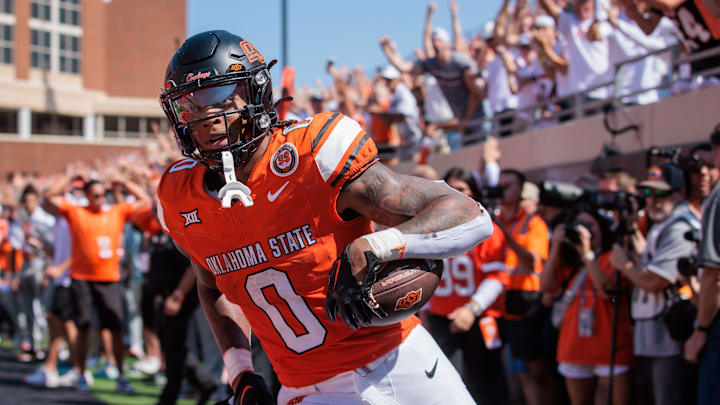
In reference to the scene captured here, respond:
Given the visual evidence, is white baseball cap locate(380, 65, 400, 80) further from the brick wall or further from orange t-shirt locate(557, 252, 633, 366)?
the brick wall

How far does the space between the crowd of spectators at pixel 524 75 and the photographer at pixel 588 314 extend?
1.39 meters

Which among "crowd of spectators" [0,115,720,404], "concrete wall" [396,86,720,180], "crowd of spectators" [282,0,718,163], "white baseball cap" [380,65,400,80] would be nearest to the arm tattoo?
"crowd of spectators" [0,115,720,404]

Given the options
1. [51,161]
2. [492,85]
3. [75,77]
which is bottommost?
[51,161]

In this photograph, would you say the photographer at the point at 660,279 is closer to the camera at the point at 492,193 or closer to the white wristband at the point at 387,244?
the camera at the point at 492,193

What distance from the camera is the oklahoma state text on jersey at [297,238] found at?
2.57 meters

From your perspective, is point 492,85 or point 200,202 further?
point 492,85

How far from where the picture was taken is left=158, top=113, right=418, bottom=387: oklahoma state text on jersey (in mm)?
2566

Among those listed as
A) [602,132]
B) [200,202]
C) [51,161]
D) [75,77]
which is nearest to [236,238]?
[200,202]

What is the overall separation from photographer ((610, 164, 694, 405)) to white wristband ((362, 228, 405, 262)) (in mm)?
2984

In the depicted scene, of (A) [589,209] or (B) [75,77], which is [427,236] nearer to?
(A) [589,209]

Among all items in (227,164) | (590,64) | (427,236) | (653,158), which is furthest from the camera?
(590,64)

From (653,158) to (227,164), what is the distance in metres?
4.03

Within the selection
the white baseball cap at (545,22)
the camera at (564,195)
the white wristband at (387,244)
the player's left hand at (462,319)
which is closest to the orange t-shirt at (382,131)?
the white baseball cap at (545,22)

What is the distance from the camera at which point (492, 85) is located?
9.32m
